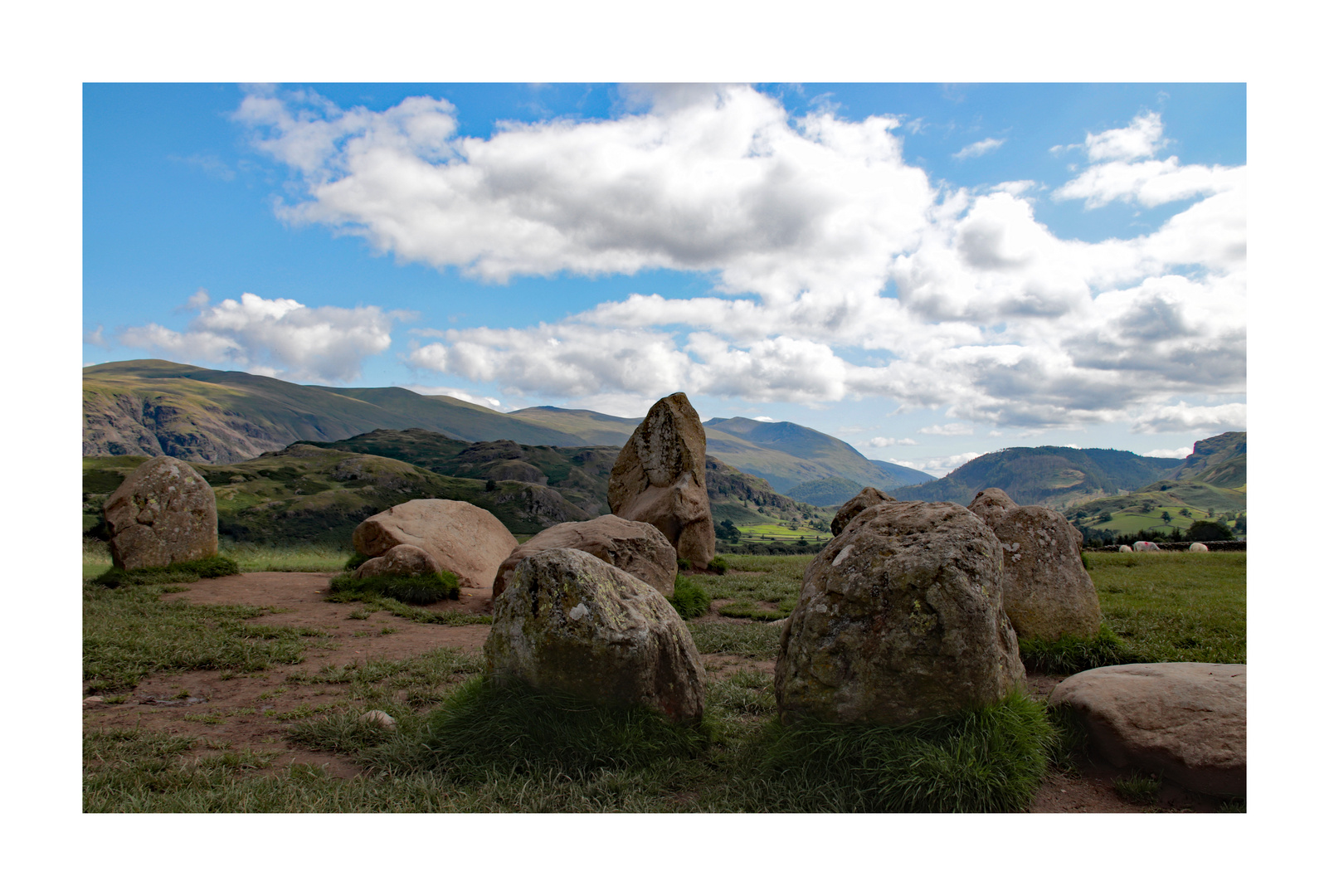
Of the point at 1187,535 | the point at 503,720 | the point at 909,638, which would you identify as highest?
the point at 909,638

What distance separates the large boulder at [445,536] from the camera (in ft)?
56.1

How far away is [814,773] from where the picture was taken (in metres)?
5.25

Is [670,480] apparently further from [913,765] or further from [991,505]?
[913,765]

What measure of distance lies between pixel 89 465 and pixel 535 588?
8441 centimetres

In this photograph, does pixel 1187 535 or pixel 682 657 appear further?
pixel 1187 535

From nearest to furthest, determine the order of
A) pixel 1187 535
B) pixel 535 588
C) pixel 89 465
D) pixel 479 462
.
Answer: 1. pixel 535 588
2. pixel 1187 535
3. pixel 89 465
4. pixel 479 462

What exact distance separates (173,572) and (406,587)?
6391 millimetres

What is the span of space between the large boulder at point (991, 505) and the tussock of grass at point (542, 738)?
7.03 meters

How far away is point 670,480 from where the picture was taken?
70.2ft

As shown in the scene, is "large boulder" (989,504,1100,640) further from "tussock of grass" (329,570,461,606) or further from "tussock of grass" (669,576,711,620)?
"tussock of grass" (329,570,461,606)

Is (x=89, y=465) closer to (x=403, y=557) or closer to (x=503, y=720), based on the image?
(x=403, y=557)

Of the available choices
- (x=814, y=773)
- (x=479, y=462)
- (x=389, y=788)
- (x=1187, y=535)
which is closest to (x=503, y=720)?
(x=389, y=788)

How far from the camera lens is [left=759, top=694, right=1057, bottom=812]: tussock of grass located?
488cm

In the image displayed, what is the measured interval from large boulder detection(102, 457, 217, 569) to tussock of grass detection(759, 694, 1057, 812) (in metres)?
17.3
